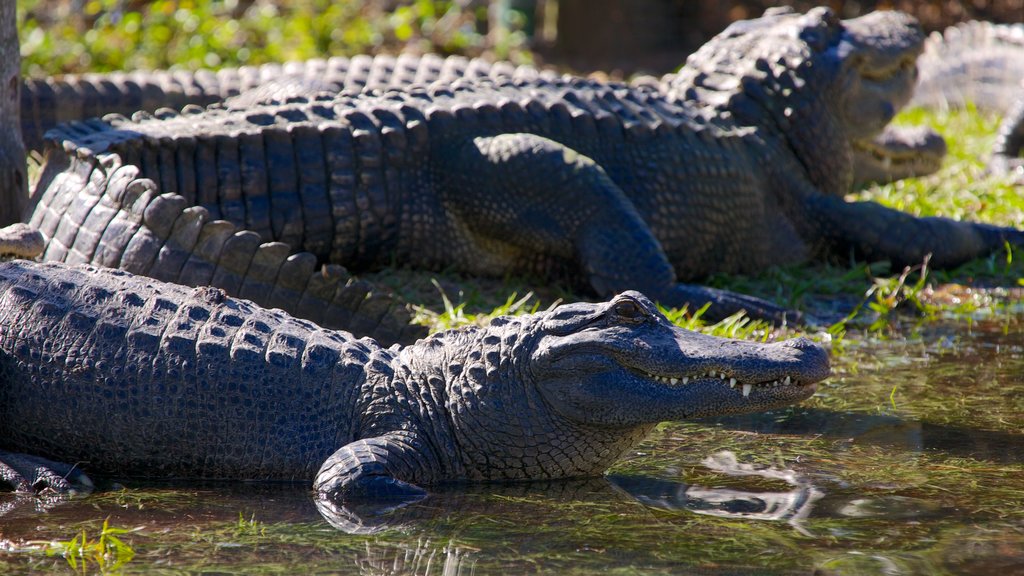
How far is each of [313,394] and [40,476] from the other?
81 cm

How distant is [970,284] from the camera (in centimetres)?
649

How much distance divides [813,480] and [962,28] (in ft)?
29.0

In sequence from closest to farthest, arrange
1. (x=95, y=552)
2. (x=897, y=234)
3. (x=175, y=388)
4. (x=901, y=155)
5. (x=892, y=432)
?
(x=95, y=552)
(x=175, y=388)
(x=892, y=432)
(x=897, y=234)
(x=901, y=155)

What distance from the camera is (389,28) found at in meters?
13.3

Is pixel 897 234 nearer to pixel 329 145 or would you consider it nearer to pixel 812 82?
pixel 812 82

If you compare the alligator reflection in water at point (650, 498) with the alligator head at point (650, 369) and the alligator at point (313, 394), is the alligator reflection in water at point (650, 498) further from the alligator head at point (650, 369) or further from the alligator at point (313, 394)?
the alligator head at point (650, 369)

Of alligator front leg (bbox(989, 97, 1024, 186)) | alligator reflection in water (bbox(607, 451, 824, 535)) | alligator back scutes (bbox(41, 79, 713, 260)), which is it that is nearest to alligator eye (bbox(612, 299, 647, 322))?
alligator reflection in water (bbox(607, 451, 824, 535))

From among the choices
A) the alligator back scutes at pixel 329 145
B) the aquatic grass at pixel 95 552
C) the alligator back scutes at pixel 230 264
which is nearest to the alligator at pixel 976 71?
the alligator back scutes at pixel 329 145

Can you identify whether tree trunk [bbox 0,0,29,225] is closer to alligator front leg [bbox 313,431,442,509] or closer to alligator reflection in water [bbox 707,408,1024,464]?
alligator front leg [bbox 313,431,442,509]

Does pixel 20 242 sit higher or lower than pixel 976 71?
lower

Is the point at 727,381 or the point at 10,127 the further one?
the point at 10,127

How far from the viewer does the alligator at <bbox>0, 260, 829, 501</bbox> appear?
3.83 metres

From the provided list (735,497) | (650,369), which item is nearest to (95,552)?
(650,369)

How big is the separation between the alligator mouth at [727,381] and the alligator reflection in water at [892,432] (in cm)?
68
